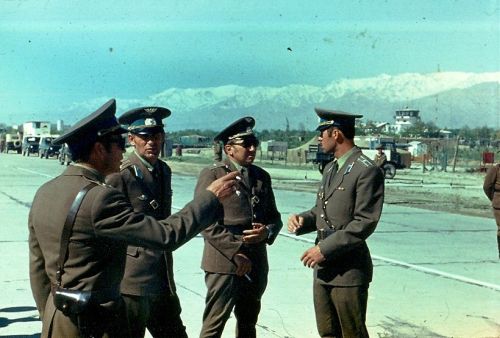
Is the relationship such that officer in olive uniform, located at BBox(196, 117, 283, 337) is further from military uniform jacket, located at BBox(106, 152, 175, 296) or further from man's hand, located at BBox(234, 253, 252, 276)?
military uniform jacket, located at BBox(106, 152, 175, 296)

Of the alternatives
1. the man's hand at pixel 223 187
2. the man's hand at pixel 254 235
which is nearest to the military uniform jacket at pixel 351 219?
the man's hand at pixel 254 235

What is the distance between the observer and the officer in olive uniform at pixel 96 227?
10.7 ft

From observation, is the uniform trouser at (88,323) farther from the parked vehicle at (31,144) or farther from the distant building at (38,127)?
the distant building at (38,127)

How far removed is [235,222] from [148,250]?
2.40ft

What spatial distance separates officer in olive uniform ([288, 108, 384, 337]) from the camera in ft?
15.7

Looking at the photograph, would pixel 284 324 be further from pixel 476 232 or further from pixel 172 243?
pixel 476 232

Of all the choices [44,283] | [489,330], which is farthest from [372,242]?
[44,283]

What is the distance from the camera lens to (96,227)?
3.25 metres

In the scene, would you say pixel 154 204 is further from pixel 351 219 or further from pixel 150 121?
pixel 351 219

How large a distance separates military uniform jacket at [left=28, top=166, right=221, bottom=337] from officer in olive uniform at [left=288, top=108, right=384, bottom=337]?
1.60 metres

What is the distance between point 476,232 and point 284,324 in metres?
9.32

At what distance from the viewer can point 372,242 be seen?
1358cm

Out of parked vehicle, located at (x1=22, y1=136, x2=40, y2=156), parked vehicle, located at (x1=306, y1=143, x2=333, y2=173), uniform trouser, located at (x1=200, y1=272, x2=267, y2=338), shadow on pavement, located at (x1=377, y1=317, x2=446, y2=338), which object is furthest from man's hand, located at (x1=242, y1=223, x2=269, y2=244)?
parked vehicle, located at (x1=22, y1=136, x2=40, y2=156)

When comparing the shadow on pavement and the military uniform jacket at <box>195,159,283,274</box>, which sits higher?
the military uniform jacket at <box>195,159,283,274</box>
